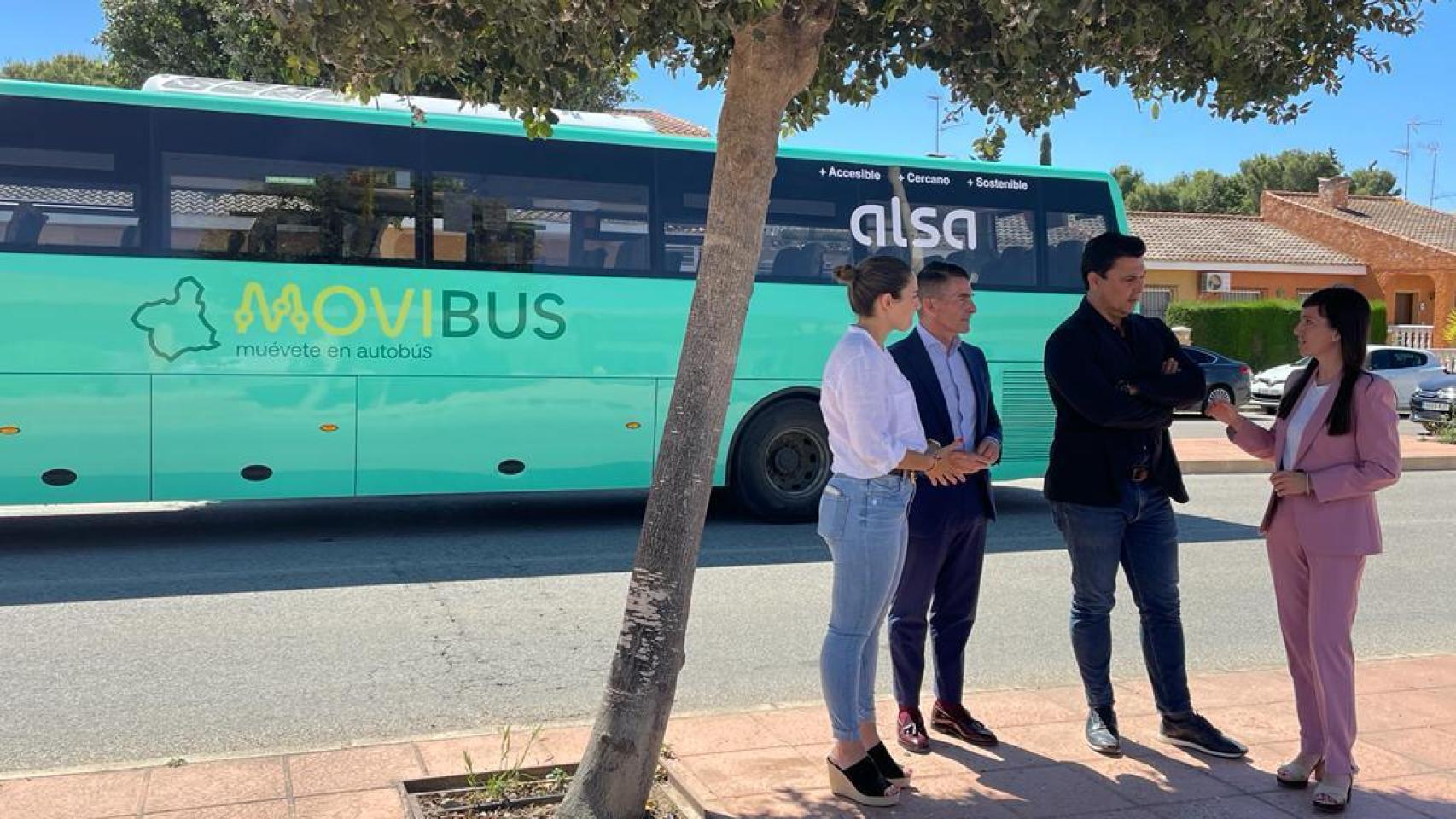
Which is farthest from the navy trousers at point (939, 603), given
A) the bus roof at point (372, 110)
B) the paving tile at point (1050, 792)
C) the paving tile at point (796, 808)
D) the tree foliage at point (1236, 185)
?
the tree foliage at point (1236, 185)

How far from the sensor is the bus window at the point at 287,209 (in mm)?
9242

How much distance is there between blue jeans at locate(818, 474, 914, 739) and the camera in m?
4.26

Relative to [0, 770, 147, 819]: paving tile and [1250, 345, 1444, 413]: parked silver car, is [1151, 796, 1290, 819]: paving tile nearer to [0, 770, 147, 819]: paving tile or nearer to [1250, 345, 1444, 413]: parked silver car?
[0, 770, 147, 819]: paving tile

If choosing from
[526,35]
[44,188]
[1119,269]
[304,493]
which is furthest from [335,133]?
[1119,269]

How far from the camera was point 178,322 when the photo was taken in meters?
9.17

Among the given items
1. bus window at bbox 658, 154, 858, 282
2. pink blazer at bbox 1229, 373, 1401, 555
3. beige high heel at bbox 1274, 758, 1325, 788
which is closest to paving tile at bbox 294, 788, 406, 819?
beige high heel at bbox 1274, 758, 1325, 788

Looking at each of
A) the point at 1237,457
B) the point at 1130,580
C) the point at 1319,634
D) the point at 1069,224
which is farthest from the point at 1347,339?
the point at 1237,457

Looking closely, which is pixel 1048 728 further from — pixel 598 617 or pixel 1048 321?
pixel 1048 321

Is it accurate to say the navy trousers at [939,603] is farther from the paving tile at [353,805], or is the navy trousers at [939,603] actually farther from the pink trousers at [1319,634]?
the paving tile at [353,805]

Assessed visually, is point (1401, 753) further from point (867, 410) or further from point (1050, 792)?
A: point (867, 410)

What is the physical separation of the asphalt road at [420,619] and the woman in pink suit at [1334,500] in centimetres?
188

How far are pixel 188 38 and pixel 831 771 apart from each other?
757 inches

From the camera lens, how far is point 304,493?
961cm

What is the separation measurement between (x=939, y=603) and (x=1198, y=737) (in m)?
1.14
